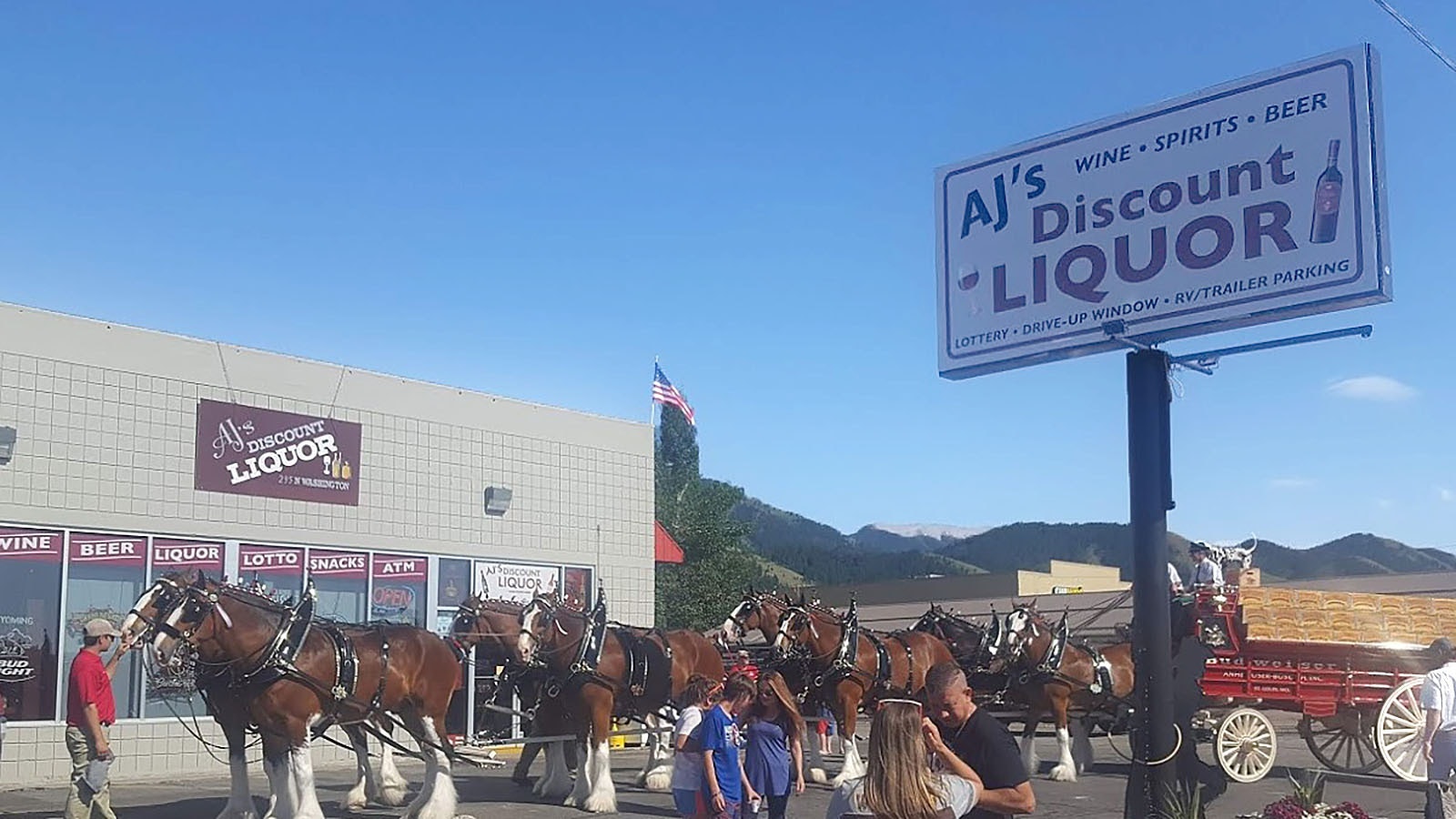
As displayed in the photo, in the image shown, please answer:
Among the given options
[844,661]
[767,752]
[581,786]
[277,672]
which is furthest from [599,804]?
[767,752]

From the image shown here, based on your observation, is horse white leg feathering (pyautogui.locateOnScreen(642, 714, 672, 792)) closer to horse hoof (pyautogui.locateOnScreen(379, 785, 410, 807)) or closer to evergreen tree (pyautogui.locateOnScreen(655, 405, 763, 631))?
horse hoof (pyautogui.locateOnScreen(379, 785, 410, 807))

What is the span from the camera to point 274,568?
801 inches

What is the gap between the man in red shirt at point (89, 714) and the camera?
39.1ft

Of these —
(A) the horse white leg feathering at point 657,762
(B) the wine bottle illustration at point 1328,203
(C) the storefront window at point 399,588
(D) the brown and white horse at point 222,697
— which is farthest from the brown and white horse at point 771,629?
(B) the wine bottle illustration at point 1328,203

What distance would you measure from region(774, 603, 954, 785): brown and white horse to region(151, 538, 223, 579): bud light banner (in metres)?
7.83

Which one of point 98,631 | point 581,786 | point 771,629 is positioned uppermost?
point 98,631

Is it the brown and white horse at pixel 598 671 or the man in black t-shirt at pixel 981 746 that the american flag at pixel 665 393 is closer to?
the brown and white horse at pixel 598 671

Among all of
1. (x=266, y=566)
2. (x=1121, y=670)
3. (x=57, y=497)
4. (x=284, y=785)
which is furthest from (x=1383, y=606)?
(x=57, y=497)

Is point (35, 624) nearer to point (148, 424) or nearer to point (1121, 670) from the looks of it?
point (148, 424)

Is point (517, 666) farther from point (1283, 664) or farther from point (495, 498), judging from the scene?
point (1283, 664)

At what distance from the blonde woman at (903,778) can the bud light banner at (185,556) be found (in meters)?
15.5

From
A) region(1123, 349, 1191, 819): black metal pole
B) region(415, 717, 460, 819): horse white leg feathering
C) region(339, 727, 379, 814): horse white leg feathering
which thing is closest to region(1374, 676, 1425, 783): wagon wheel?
region(1123, 349, 1191, 819): black metal pole

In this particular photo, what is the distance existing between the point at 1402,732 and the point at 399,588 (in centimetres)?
1397

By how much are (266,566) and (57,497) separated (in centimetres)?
326
